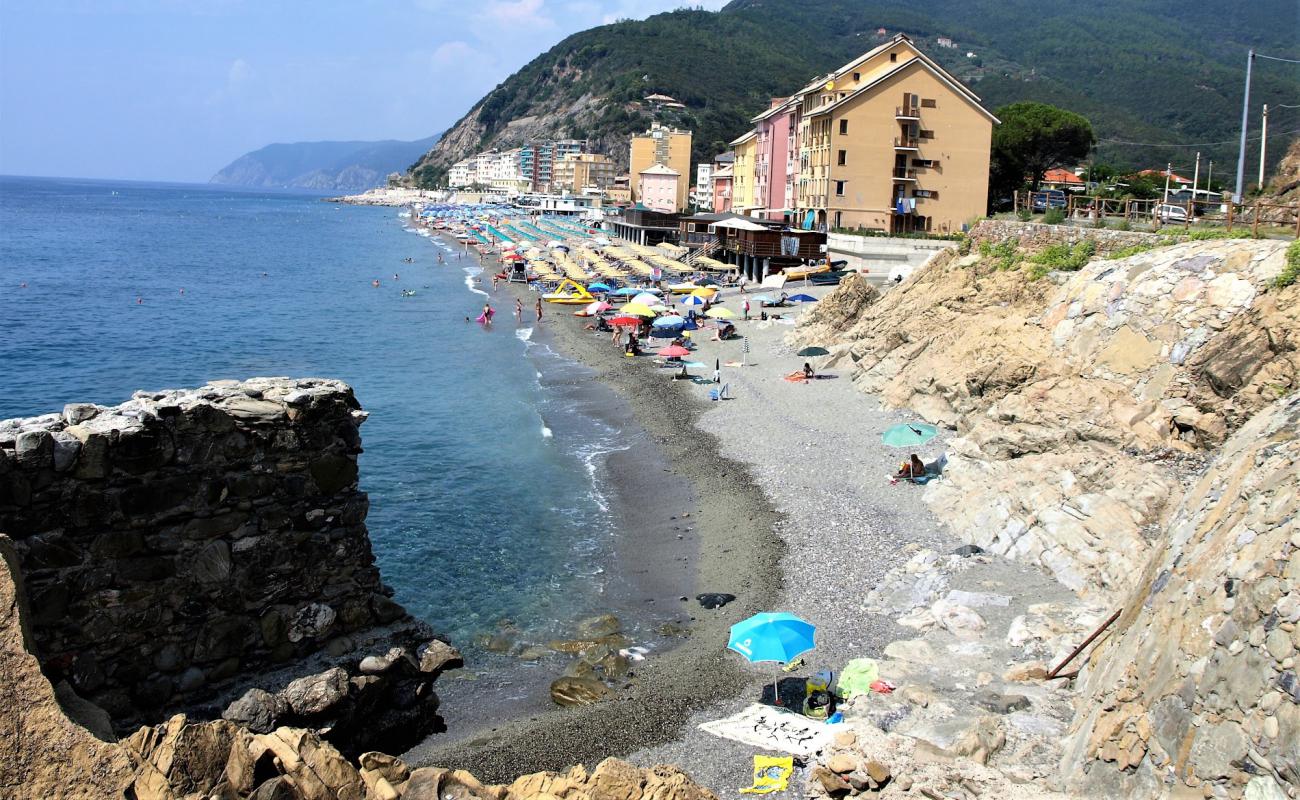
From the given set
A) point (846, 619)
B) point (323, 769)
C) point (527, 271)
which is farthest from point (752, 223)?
point (323, 769)

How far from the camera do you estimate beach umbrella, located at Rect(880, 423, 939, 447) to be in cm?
2183

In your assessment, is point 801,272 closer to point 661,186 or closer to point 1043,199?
point 1043,199

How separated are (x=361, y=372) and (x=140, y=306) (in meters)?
24.5

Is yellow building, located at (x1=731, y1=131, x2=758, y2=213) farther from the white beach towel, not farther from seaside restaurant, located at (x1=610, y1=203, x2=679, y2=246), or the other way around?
the white beach towel

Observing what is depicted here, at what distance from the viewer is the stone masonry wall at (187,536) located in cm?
905

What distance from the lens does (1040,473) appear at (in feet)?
60.8

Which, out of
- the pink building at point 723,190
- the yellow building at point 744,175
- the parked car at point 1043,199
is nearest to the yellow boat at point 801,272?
the parked car at point 1043,199

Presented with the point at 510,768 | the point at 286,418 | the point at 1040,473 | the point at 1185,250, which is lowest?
the point at 510,768

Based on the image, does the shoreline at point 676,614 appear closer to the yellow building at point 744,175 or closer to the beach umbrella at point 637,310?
Result: the beach umbrella at point 637,310

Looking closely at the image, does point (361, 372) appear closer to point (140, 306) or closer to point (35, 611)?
point (140, 306)

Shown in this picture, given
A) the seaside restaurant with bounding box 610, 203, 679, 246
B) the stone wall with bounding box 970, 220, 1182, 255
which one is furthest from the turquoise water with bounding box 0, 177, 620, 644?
the seaside restaurant with bounding box 610, 203, 679, 246

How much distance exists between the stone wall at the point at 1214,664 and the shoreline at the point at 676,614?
5119 mm

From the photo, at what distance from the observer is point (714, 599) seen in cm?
1689

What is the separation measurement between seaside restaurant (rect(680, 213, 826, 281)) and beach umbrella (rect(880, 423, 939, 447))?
3392 centimetres
